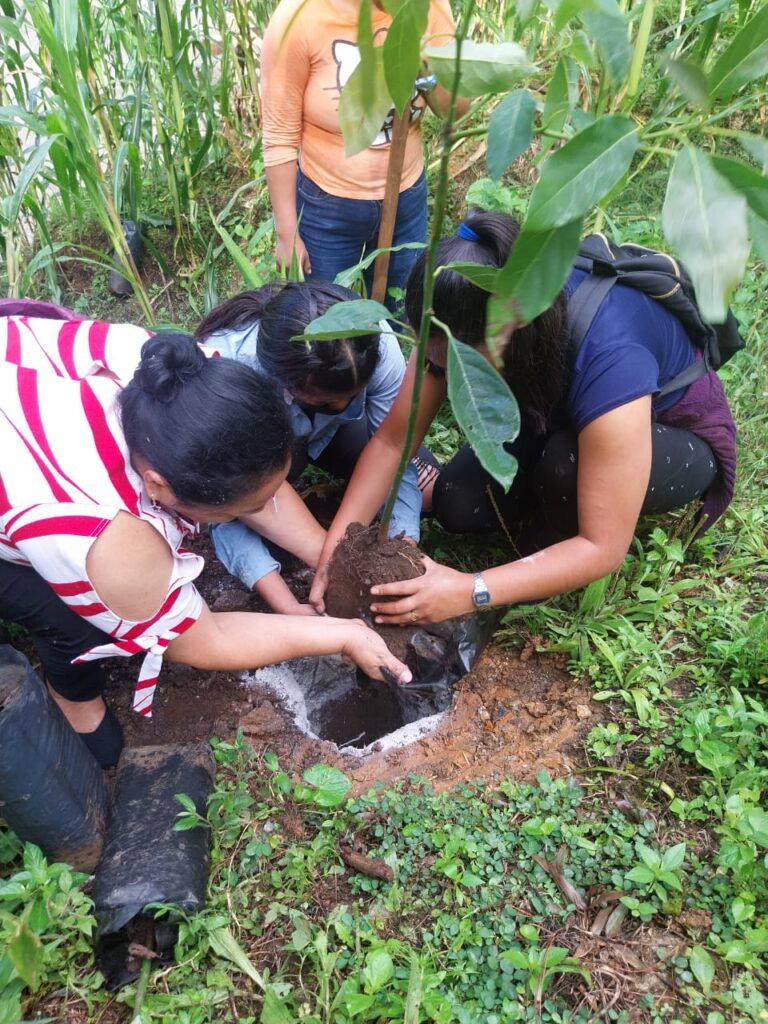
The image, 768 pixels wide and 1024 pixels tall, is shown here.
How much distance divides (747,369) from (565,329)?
1301mm

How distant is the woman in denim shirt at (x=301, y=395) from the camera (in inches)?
58.3

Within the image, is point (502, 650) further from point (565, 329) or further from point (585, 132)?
point (585, 132)

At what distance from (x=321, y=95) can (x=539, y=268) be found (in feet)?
5.32

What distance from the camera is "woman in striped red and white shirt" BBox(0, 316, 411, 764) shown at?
107 centimetres

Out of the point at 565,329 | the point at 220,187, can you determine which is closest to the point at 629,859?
the point at 565,329

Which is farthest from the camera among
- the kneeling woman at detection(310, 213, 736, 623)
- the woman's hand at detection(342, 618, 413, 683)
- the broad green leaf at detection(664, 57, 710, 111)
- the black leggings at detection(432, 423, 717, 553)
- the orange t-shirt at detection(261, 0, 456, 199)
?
A: the orange t-shirt at detection(261, 0, 456, 199)

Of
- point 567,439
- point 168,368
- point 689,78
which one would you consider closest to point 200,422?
point 168,368

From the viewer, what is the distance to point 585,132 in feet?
1.79

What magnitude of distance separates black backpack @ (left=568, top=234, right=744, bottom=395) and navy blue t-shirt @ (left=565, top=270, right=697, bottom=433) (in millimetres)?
15

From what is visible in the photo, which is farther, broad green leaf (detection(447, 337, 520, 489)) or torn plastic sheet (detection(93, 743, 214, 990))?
torn plastic sheet (detection(93, 743, 214, 990))

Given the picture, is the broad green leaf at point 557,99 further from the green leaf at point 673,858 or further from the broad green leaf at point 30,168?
the broad green leaf at point 30,168

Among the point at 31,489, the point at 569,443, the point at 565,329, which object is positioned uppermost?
the point at 565,329

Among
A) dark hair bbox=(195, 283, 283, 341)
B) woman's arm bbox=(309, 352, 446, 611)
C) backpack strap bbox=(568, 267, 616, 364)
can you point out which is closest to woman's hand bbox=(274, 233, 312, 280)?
dark hair bbox=(195, 283, 283, 341)

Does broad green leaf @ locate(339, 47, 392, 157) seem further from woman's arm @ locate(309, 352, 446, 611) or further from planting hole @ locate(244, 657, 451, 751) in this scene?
planting hole @ locate(244, 657, 451, 751)
